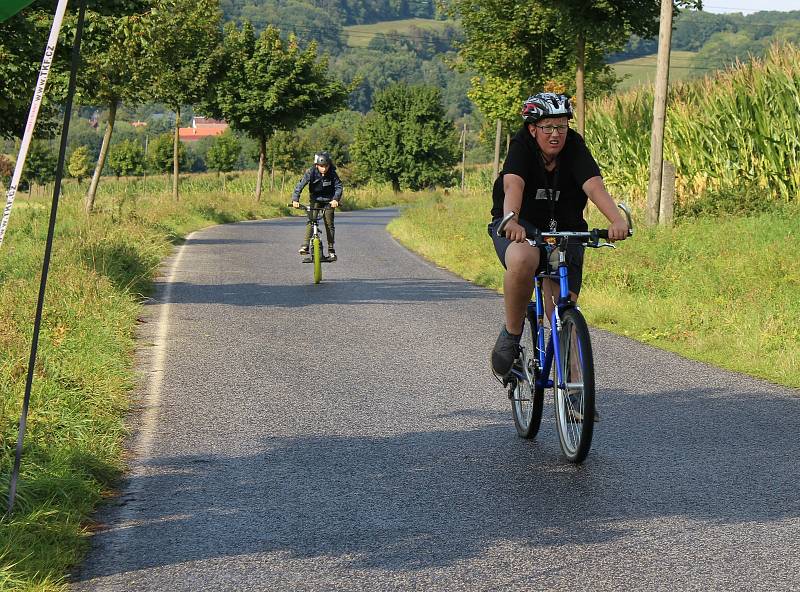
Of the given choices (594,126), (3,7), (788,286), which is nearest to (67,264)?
(788,286)

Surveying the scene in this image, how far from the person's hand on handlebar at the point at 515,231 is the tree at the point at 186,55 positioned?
20265mm

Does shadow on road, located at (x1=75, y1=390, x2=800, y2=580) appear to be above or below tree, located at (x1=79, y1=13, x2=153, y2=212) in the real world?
below

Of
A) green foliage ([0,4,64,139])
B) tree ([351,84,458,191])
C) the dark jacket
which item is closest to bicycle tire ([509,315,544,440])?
green foliage ([0,4,64,139])

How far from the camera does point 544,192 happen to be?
6.28 metres

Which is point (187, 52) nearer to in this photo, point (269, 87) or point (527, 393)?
point (269, 87)

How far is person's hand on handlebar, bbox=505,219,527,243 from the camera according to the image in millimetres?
5797

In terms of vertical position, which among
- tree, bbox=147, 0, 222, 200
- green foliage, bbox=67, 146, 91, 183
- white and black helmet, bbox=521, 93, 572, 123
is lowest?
green foliage, bbox=67, 146, 91, 183

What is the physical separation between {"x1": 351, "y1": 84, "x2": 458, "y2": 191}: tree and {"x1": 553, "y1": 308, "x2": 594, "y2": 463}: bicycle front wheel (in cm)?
7857

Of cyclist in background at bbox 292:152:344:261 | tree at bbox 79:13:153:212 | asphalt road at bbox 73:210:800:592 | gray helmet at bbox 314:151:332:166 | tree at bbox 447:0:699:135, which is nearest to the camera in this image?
asphalt road at bbox 73:210:800:592

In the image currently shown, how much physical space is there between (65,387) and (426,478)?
2.97 metres

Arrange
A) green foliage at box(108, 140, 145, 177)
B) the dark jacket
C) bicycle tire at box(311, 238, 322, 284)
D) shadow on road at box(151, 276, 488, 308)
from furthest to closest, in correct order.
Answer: green foliage at box(108, 140, 145, 177) < the dark jacket < bicycle tire at box(311, 238, 322, 284) < shadow on road at box(151, 276, 488, 308)

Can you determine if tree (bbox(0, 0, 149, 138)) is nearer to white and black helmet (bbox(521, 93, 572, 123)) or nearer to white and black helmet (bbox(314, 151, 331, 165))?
white and black helmet (bbox(314, 151, 331, 165))

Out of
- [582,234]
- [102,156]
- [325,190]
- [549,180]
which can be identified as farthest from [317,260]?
[102,156]

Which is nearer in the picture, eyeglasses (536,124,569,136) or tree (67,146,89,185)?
eyeglasses (536,124,569,136)
